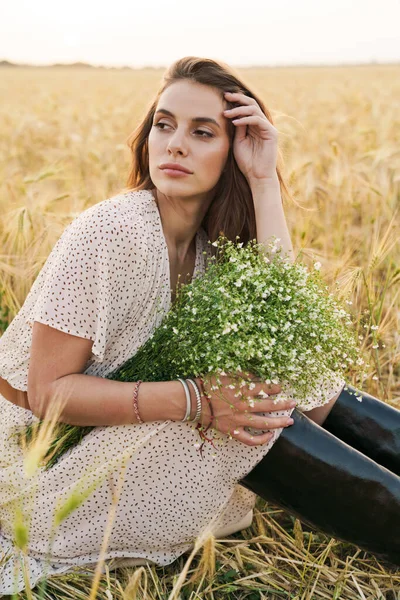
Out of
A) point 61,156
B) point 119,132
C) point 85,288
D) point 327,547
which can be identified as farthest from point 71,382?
point 119,132

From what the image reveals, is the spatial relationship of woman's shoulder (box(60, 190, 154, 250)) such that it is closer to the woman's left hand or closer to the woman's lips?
the woman's lips

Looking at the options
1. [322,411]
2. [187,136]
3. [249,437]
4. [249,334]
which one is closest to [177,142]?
[187,136]

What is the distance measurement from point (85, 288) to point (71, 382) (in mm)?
248

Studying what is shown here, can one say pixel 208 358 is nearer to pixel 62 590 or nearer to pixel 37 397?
pixel 37 397

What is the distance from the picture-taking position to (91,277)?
1.87m

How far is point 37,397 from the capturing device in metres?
1.91

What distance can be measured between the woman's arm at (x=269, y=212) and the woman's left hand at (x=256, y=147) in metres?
0.03

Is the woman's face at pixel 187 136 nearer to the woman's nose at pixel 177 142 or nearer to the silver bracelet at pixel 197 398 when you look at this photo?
the woman's nose at pixel 177 142

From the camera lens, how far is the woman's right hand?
189cm

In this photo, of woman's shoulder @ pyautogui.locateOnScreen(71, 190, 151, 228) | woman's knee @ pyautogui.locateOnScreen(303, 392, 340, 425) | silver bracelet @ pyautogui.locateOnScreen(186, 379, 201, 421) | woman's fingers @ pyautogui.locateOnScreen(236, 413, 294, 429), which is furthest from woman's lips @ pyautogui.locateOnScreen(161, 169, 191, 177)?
woman's knee @ pyautogui.locateOnScreen(303, 392, 340, 425)

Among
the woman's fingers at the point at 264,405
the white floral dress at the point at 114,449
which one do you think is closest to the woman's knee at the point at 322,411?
the white floral dress at the point at 114,449

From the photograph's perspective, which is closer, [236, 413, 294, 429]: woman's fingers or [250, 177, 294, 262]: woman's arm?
[236, 413, 294, 429]: woman's fingers

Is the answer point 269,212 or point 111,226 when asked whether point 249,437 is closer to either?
point 111,226

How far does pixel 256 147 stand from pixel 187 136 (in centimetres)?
30
